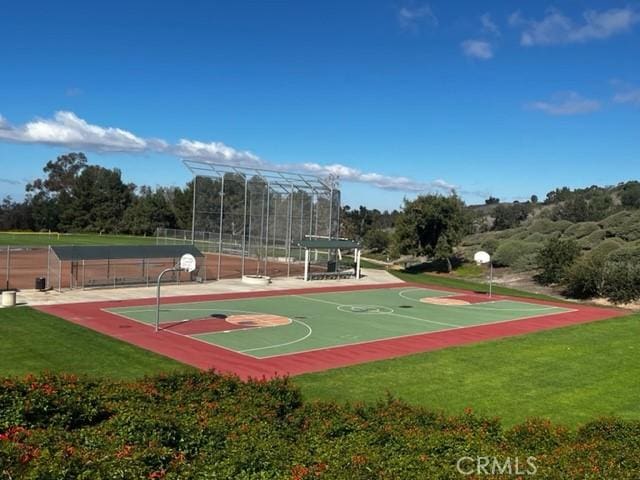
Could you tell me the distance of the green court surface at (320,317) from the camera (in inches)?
941

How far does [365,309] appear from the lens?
32.8 m

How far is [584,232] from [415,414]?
61.9 meters

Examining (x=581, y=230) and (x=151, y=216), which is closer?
(x=581, y=230)

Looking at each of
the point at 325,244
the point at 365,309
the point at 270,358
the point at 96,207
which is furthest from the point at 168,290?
the point at 96,207

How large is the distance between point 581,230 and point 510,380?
176ft

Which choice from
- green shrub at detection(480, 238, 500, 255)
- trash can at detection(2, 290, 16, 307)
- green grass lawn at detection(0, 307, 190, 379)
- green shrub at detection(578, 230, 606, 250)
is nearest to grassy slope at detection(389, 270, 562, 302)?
green shrub at detection(480, 238, 500, 255)

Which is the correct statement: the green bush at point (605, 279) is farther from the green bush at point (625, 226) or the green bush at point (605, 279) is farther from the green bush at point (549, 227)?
the green bush at point (549, 227)

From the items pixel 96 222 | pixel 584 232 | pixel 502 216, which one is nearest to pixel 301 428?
pixel 584 232

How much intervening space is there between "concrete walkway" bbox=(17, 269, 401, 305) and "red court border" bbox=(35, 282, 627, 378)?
131 centimetres

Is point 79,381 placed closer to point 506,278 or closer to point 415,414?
point 415,414

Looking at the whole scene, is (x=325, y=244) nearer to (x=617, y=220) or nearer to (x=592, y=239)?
(x=592, y=239)

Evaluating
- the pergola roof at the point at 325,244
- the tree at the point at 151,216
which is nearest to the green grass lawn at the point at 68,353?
the pergola roof at the point at 325,244

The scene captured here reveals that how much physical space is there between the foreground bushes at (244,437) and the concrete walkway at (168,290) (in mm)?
20892

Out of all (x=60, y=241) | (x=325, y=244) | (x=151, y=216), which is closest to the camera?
(x=325, y=244)
